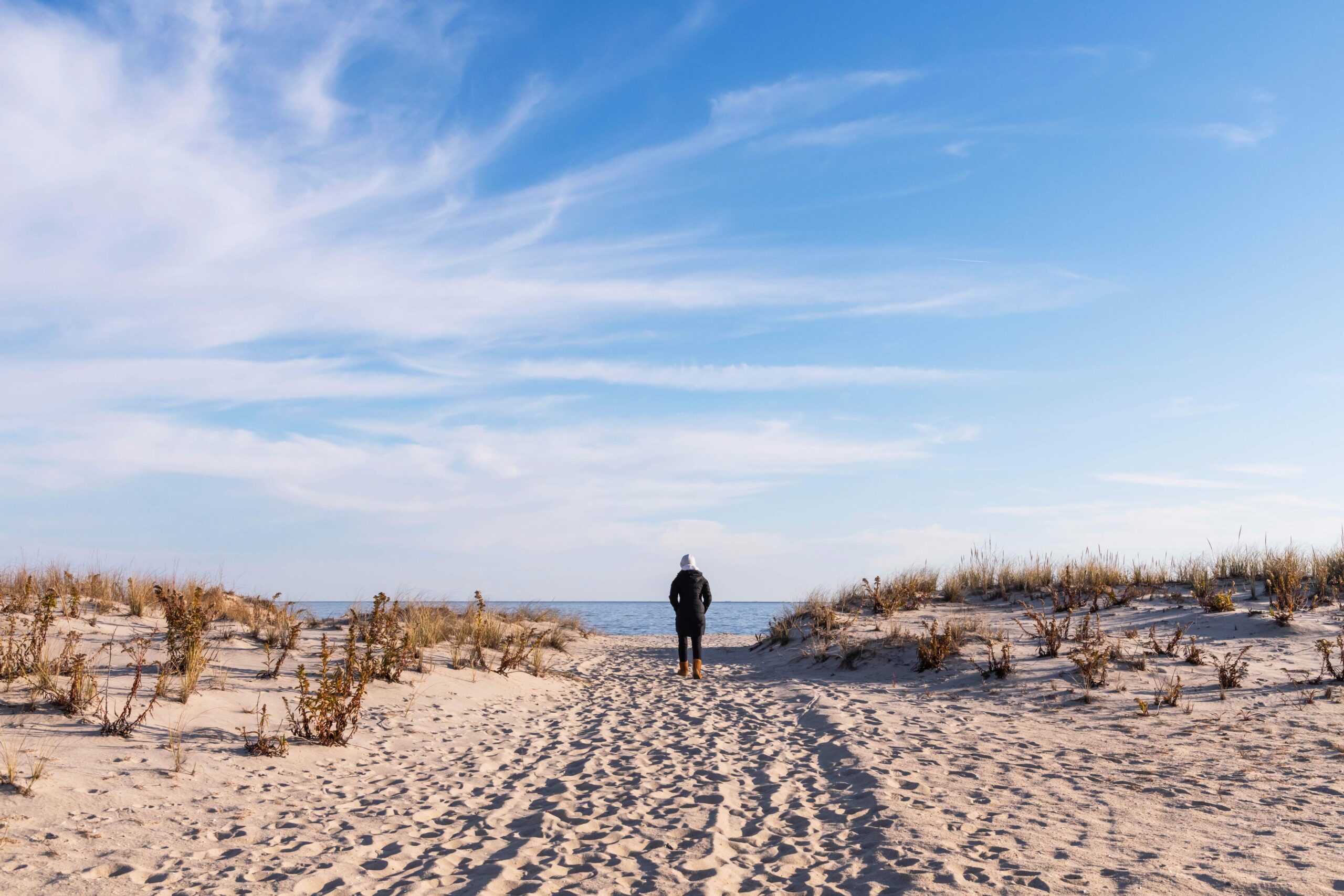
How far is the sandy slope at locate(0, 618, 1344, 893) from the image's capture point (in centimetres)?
454

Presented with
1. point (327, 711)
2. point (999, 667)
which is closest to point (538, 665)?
point (327, 711)

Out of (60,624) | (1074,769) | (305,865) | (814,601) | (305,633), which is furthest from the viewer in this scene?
(814,601)

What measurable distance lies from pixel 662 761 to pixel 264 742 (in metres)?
3.67

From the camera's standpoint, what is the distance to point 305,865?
480cm

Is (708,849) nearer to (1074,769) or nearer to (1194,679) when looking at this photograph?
(1074,769)

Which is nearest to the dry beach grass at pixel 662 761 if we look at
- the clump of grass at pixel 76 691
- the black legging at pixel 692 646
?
the clump of grass at pixel 76 691

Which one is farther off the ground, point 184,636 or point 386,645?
point 184,636

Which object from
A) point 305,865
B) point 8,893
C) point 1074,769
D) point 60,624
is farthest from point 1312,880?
point 60,624

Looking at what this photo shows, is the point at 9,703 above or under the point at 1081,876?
above

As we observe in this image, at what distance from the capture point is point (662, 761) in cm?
748

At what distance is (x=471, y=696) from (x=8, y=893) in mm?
7218

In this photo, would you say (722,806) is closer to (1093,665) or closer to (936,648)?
(1093,665)

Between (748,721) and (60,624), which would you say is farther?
(60,624)

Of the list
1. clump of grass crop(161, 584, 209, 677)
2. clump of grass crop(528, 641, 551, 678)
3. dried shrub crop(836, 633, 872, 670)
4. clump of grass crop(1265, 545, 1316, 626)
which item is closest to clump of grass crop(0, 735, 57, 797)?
clump of grass crop(161, 584, 209, 677)
